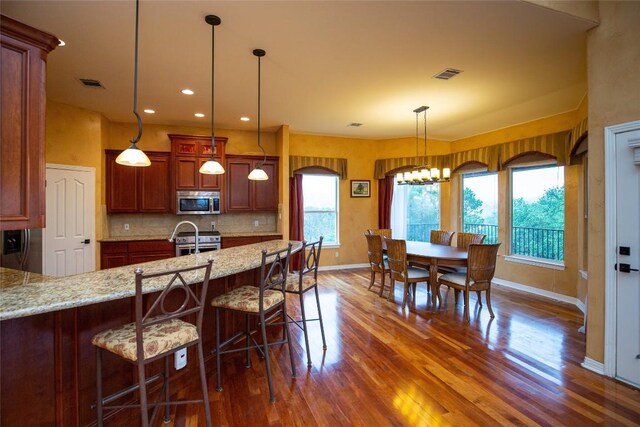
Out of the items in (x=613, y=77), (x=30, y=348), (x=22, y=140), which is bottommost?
(x=30, y=348)

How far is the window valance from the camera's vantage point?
4625mm

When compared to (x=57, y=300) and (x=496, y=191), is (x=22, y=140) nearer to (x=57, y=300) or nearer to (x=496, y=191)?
(x=57, y=300)

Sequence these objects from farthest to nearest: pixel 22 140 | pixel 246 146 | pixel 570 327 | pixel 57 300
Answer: pixel 246 146 → pixel 570 327 → pixel 22 140 → pixel 57 300

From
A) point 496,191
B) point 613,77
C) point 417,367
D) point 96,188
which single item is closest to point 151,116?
point 96,188

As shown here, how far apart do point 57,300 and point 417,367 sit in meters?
2.58

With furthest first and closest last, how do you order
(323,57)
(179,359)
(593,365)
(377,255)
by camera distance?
(377,255) < (323,57) < (593,365) < (179,359)

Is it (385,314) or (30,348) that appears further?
(385,314)

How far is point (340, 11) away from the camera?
2443mm

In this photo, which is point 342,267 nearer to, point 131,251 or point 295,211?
point 295,211

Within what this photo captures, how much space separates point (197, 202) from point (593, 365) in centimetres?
547

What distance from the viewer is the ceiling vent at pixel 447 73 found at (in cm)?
348

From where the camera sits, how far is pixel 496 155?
5539 mm

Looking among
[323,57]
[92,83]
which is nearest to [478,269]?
[323,57]

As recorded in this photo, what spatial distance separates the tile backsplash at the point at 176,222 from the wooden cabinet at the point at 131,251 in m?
0.54
